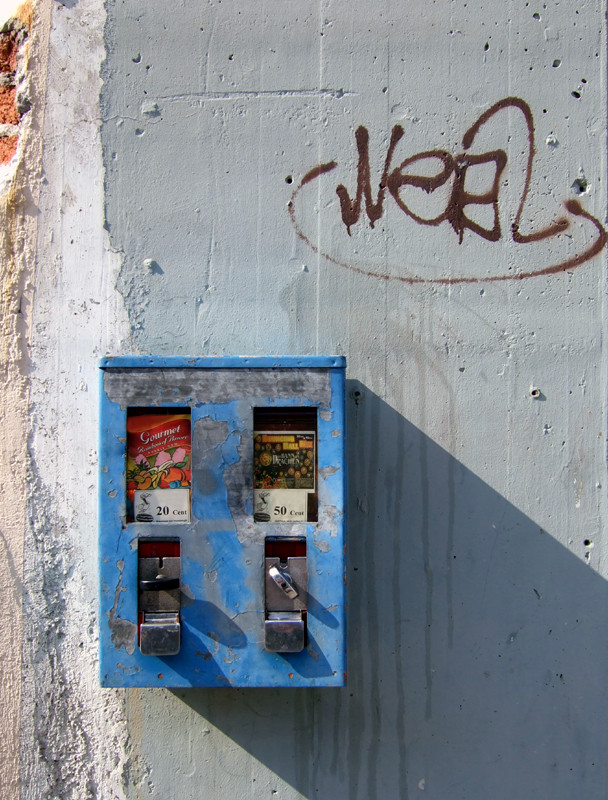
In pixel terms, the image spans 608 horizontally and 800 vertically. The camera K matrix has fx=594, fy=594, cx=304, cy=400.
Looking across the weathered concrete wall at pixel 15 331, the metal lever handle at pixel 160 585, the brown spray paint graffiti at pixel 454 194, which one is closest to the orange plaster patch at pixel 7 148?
the weathered concrete wall at pixel 15 331

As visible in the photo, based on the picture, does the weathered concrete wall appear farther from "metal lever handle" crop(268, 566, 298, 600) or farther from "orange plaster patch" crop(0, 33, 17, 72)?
"metal lever handle" crop(268, 566, 298, 600)

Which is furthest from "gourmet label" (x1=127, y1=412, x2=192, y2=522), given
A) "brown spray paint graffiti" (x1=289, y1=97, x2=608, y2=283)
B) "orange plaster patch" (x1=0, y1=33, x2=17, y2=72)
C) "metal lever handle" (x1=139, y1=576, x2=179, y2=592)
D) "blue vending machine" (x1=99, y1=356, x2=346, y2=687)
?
"orange plaster patch" (x1=0, y1=33, x2=17, y2=72)

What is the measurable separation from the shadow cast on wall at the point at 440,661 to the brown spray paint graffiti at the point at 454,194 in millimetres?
594

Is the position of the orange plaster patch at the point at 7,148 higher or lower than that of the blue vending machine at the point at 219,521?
higher

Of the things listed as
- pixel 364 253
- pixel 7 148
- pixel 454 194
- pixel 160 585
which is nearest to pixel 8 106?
pixel 7 148

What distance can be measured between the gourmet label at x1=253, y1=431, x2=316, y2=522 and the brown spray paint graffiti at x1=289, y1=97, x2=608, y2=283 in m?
0.67

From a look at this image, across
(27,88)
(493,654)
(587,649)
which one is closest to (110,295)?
(27,88)

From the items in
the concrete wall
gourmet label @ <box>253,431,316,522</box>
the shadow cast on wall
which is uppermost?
the concrete wall

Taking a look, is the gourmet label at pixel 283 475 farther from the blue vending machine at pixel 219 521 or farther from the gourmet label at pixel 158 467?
the gourmet label at pixel 158 467

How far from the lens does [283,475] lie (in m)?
1.58

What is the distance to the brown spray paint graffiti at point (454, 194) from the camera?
6.34ft

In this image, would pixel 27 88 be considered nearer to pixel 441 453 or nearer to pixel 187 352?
pixel 187 352

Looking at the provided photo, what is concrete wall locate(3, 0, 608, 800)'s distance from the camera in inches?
75.5

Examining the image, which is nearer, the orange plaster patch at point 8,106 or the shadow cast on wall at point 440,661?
the shadow cast on wall at point 440,661
